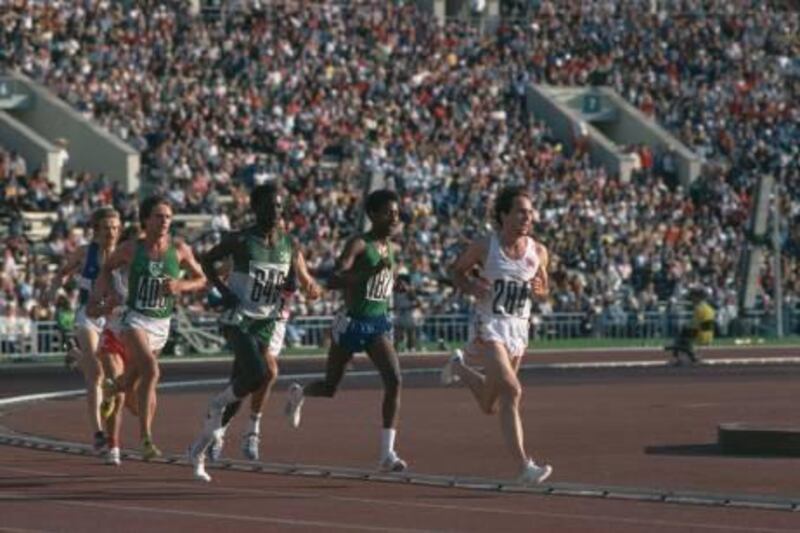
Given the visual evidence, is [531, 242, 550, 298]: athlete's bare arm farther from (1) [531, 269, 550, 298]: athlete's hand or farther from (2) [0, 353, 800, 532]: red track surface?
(2) [0, 353, 800, 532]: red track surface

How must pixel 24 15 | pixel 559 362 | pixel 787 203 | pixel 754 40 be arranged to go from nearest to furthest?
pixel 559 362 → pixel 24 15 → pixel 787 203 → pixel 754 40

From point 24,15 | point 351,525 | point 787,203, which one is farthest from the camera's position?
point 787,203

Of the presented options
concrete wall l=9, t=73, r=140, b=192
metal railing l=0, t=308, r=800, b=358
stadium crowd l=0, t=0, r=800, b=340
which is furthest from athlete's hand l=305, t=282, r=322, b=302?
concrete wall l=9, t=73, r=140, b=192

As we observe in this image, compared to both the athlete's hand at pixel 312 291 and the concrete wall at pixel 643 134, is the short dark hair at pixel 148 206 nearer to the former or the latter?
the athlete's hand at pixel 312 291

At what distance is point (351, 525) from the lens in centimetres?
1548

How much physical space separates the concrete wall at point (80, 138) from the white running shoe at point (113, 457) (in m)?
32.0

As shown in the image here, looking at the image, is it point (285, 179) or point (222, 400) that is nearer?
point (222, 400)

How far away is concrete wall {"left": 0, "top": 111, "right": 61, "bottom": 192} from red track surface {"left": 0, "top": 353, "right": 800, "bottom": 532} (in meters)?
20.5

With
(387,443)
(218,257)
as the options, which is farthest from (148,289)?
(387,443)

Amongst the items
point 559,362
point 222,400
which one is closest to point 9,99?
point 559,362

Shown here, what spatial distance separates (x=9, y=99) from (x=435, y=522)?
39.7m

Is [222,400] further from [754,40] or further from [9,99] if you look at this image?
[754,40]

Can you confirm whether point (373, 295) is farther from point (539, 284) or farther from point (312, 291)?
point (539, 284)

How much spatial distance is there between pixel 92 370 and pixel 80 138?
31925mm
